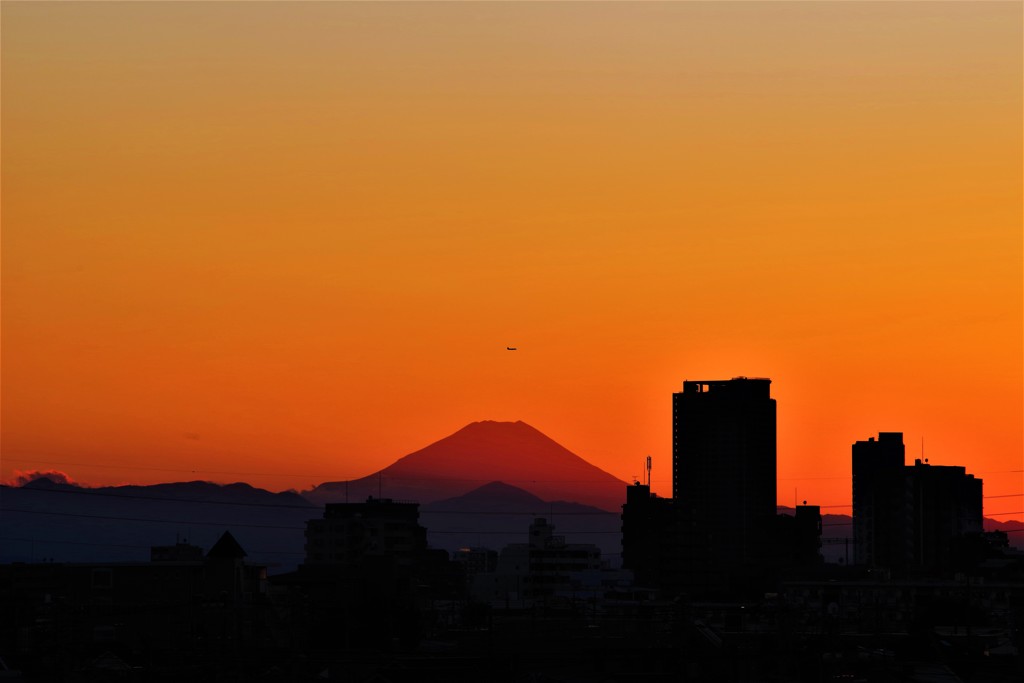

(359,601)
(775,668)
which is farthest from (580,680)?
(359,601)

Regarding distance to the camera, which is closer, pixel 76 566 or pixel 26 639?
pixel 26 639

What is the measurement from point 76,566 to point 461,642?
253 feet

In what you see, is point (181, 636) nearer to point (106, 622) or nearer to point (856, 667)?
point (106, 622)

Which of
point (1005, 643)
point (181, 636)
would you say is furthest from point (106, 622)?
point (1005, 643)

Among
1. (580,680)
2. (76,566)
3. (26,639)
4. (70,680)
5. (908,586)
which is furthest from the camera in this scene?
(908,586)

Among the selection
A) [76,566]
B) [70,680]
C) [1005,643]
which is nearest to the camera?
[70,680]

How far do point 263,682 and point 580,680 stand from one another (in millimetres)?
11110

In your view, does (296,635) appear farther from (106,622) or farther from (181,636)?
(106,622)

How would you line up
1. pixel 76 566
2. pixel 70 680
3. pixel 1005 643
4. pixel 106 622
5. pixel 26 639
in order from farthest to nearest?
1. pixel 76 566
2. pixel 106 622
3. pixel 1005 643
4. pixel 26 639
5. pixel 70 680

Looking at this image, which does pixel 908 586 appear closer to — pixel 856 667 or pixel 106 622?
pixel 106 622

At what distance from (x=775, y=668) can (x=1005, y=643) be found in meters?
29.0

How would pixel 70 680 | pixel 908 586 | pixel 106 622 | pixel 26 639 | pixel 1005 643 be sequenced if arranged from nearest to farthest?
1. pixel 70 680
2. pixel 26 639
3. pixel 1005 643
4. pixel 106 622
5. pixel 908 586

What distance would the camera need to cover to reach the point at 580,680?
204 feet

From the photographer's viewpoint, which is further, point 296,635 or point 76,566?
point 76,566
